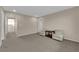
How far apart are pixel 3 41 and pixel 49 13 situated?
1.26 m

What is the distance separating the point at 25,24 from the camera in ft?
6.86

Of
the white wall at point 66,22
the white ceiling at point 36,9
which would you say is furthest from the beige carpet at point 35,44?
the white ceiling at point 36,9

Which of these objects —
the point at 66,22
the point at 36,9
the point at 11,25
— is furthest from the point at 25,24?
the point at 66,22

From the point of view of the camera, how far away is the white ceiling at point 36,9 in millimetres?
1848

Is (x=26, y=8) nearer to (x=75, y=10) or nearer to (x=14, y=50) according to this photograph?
(x=14, y=50)

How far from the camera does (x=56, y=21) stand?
2.08 metres

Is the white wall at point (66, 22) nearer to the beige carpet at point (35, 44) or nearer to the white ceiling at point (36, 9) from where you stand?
the white ceiling at point (36, 9)

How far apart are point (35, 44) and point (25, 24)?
0.57 m

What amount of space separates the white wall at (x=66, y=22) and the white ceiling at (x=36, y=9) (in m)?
0.11

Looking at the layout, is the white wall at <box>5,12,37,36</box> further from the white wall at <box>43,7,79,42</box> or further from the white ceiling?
the white wall at <box>43,7,79,42</box>

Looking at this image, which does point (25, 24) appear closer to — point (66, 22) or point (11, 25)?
point (11, 25)

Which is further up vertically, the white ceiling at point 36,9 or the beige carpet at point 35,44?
the white ceiling at point 36,9
